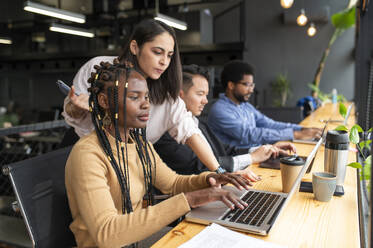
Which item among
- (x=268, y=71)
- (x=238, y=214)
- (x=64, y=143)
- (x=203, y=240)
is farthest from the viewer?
(x=268, y=71)

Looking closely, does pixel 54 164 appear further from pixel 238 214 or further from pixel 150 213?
pixel 238 214

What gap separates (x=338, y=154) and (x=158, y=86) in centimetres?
85

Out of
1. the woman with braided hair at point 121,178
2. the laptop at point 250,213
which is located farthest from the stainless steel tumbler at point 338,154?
the woman with braided hair at point 121,178

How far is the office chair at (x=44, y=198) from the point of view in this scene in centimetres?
104

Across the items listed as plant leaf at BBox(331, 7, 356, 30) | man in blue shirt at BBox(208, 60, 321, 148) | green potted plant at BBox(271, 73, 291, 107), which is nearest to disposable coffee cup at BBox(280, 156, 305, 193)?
man in blue shirt at BBox(208, 60, 321, 148)

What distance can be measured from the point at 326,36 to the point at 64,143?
7823 mm

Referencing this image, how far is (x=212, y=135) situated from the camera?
2117mm

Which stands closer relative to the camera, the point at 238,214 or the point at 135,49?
the point at 238,214

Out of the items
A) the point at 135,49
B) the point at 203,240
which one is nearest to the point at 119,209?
the point at 203,240

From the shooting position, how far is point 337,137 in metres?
1.22

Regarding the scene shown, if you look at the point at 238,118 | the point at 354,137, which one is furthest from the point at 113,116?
the point at 238,118

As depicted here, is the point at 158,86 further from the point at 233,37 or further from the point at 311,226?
the point at 233,37

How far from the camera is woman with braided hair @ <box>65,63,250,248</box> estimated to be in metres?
0.89

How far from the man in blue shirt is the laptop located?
4.18ft
